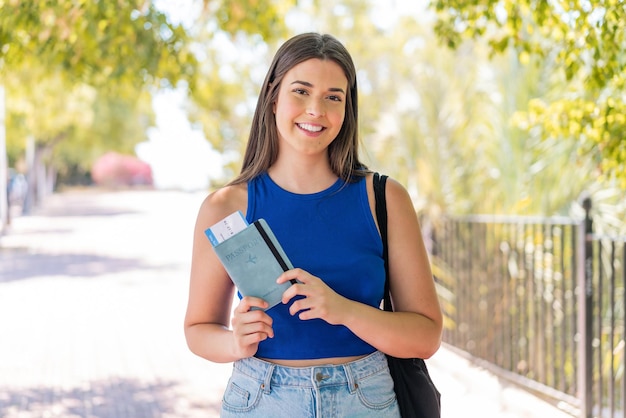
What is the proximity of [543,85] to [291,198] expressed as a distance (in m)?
8.47

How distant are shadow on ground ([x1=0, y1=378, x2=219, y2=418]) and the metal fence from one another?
2.60 m

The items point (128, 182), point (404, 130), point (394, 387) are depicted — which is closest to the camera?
point (394, 387)

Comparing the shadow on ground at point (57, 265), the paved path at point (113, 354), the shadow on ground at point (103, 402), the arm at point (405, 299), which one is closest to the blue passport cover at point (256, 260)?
the arm at point (405, 299)

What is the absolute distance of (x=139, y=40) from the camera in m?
7.85

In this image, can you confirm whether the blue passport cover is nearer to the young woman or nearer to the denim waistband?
the young woman

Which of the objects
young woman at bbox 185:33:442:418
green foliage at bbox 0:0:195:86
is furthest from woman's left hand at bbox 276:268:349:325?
green foliage at bbox 0:0:195:86

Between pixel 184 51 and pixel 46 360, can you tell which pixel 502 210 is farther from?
pixel 46 360

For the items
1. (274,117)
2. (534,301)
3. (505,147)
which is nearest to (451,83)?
(505,147)

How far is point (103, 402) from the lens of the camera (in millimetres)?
7141

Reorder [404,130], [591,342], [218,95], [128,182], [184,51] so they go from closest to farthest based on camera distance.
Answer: [591,342]
[184,51]
[404,130]
[218,95]
[128,182]

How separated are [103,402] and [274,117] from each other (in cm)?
543

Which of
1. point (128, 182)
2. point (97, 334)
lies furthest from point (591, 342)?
point (128, 182)

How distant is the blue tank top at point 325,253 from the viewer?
6.76ft

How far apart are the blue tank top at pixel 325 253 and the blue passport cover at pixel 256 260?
0.16m
